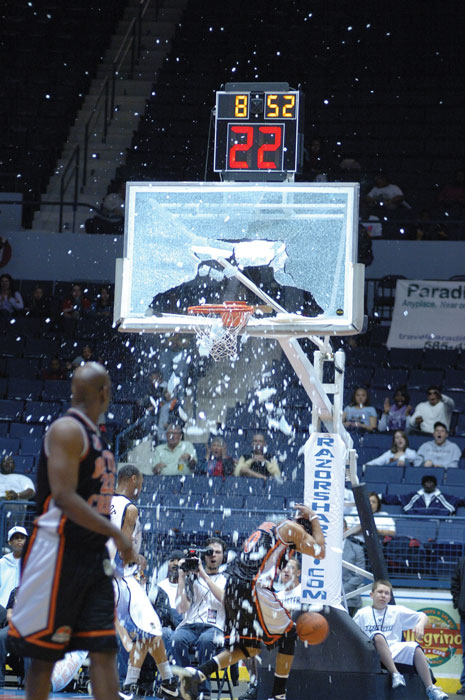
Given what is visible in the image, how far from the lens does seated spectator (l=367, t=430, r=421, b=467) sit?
13430 mm

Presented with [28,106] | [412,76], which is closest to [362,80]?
[412,76]

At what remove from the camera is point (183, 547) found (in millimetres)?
11781

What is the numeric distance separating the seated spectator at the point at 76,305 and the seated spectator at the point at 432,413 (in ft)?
19.0

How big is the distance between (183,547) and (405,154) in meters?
10.6

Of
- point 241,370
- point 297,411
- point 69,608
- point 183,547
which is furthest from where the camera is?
point 241,370

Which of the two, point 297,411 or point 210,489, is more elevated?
point 297,411

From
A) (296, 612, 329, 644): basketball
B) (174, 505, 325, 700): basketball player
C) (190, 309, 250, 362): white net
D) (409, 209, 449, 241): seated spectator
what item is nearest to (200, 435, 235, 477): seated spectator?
(190, 309, 250, 362): white net

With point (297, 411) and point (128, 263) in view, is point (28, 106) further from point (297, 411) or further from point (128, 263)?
point (128, 263)

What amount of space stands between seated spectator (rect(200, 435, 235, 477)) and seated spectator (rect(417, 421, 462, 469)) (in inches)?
94.5

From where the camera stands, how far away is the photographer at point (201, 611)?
9484mm

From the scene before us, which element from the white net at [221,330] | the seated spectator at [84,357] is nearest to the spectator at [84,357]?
the seated spectator at [84,357]

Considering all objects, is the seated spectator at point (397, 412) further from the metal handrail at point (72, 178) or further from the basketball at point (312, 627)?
the metal handrail at point (72, 178)

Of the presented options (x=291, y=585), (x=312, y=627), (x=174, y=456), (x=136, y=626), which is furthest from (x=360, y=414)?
(x=136, y=626)

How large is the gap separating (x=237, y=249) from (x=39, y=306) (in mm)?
8724
